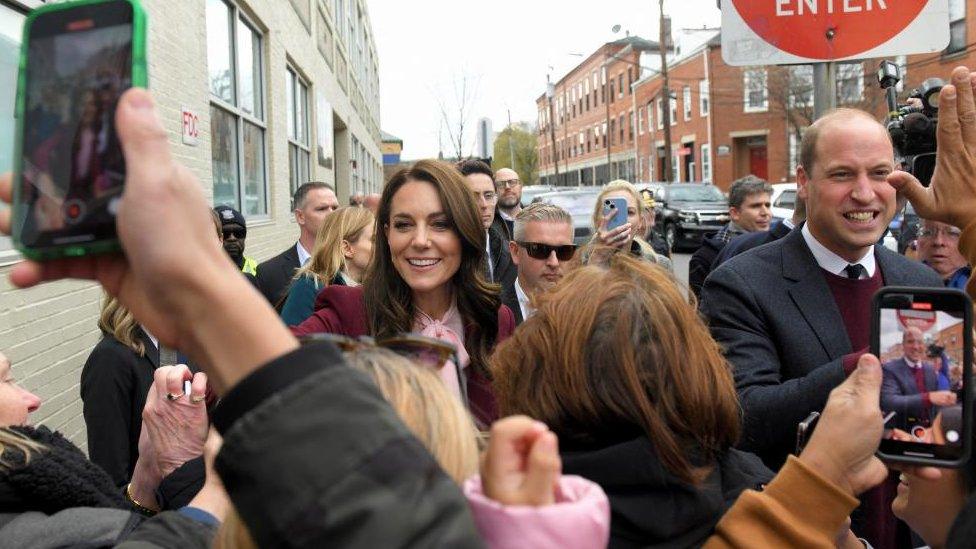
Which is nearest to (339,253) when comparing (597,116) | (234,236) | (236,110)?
(234,236)

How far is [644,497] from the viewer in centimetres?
144

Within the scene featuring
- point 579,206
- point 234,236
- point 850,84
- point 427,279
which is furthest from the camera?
point 850,84

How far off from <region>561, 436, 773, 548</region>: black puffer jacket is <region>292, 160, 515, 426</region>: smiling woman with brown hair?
4.97 feet

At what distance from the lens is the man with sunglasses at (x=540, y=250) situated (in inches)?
163

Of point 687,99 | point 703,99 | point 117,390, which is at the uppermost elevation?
point 687,99

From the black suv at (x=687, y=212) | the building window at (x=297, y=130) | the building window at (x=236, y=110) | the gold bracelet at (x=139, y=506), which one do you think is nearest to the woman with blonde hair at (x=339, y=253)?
the gold bracelet at (x=139, y=506)

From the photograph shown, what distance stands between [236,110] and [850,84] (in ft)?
85.7

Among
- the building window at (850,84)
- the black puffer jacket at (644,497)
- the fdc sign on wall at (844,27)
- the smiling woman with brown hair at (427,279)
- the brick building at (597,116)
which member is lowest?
the black puffer jacket at (644,497)

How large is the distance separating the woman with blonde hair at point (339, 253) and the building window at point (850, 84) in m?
26.9

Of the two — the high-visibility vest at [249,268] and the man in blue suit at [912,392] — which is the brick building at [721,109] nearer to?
the high-visibility vest at [249,268]

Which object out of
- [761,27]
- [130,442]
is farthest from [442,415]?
[761,27]

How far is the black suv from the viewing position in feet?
70.9

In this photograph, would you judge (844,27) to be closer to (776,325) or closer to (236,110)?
(776,325)

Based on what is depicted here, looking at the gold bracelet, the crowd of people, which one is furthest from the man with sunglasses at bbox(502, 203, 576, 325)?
the gold bracelet
